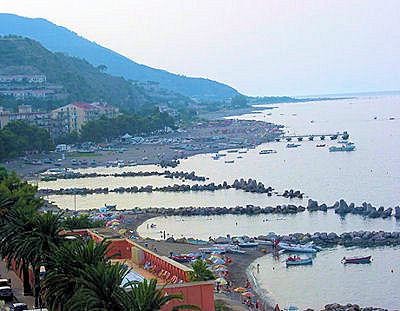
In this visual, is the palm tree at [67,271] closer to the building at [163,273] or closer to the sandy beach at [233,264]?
the building at [163,273]

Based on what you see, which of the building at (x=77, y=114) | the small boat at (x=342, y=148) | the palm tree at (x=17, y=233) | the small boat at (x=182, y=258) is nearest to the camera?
the palm tree at (x=17, y=233)

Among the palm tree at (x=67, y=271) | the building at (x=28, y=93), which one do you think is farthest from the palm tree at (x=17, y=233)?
the building at (x=28, y=93)

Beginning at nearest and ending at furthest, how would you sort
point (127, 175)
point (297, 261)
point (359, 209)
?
point (297, 261), point (359, 209), point (127, 175)

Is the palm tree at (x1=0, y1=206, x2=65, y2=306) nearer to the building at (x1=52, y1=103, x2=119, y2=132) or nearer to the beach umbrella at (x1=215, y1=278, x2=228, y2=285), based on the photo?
the beach umbrella at (x1=215, y1=278, x2=228, y2=285)

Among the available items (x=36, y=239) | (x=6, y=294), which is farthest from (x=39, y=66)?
(x=36, y=239)

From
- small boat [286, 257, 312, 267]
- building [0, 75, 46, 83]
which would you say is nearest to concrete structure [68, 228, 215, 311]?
small boat [286, 257, 312, 267]

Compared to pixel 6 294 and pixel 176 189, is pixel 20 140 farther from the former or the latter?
pixel 6 294

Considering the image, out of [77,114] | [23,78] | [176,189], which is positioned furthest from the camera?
[23,78]
